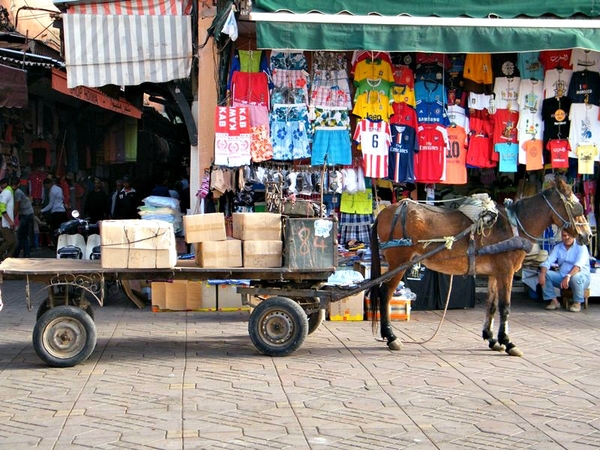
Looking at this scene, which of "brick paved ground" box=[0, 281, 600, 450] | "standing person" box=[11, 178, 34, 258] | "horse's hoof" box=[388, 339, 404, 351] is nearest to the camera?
"brick paved ground" box=[0, 281, 600, 450]

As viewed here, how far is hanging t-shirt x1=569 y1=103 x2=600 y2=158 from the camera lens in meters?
12.2

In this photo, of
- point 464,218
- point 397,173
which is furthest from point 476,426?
point 397,173

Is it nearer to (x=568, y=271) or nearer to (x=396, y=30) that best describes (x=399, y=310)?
(x=568, y=271)

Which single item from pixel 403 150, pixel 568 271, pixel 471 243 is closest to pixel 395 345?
pixel 471 243

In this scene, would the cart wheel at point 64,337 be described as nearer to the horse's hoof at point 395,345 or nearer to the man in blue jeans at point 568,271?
the horse's hoof at point 395,345

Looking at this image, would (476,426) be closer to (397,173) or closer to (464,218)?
(464,218)

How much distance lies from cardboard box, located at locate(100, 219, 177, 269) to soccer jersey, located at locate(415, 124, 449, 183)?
557 cm

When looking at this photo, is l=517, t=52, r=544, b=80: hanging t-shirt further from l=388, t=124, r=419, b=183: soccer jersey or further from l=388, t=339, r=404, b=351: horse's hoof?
l=388, t=339, r=404, b=351: horse's hoof

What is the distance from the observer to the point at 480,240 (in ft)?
28.7

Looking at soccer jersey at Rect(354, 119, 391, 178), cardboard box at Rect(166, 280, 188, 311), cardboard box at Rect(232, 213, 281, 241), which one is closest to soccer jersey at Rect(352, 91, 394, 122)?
soccer jersey at Rect(354, 119, 391, 178)

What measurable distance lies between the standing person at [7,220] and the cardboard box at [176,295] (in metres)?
5.32

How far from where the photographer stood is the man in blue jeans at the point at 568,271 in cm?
1191

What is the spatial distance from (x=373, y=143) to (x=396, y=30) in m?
1.78

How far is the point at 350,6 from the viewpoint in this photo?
37.6 feet
